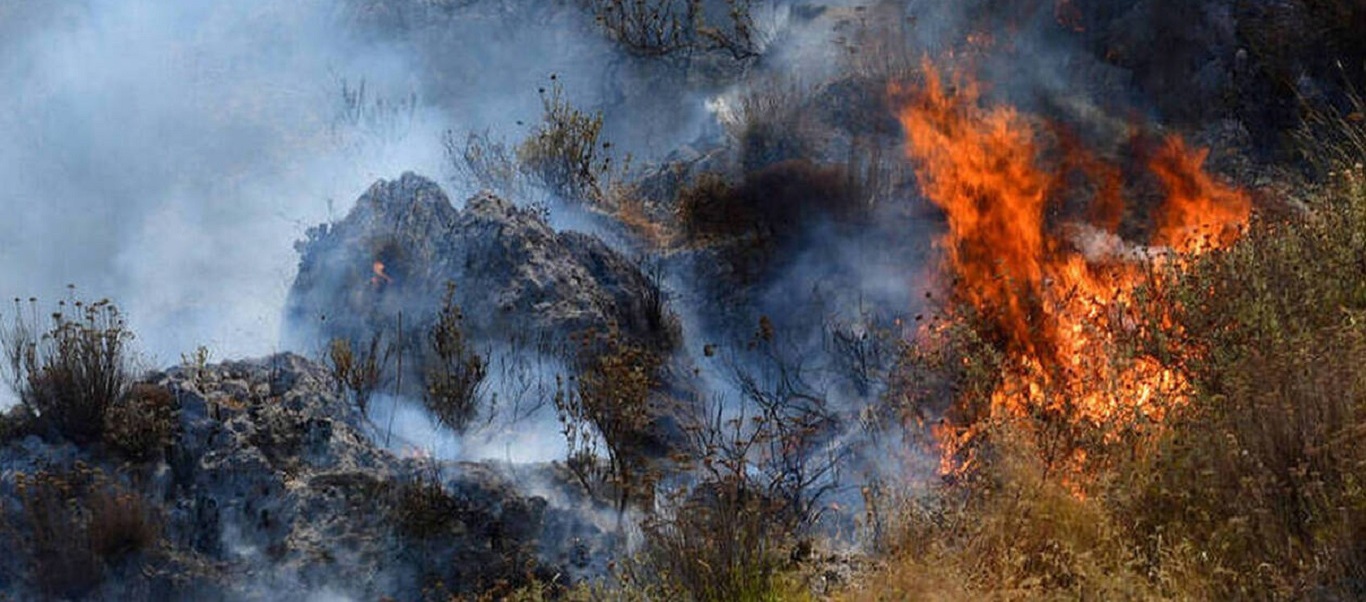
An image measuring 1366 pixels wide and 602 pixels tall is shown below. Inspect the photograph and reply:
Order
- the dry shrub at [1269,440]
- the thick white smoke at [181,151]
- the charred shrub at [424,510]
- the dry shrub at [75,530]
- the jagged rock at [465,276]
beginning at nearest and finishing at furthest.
→ the dry shrub at [1269,440], the dry shrub at [75,530], the charred shrub at [424,510], the jagged rock at [465,276], the thick white smoke at [181,151]

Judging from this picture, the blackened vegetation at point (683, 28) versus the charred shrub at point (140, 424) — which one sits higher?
the blackened vegetation at point (683, 28)

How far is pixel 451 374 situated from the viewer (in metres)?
9.05

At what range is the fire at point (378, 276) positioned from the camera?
10.0 metres

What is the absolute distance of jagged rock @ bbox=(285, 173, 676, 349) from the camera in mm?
9539

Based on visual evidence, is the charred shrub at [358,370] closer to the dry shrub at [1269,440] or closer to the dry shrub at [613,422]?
the dry shrub at [613,422]

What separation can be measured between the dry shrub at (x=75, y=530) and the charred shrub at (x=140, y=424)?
288mm

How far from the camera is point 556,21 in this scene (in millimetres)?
14500

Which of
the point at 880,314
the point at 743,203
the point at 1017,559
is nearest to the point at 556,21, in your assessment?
the point at 743,203

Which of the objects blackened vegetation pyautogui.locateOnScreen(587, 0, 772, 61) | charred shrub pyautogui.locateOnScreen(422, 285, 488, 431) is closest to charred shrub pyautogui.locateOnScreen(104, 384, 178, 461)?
charred shrub pyautogui.locateOnScreen(422, 285, 488, 431)

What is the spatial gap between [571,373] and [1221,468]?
4127 mm

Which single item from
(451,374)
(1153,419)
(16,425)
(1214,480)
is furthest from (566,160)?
(1214,480)

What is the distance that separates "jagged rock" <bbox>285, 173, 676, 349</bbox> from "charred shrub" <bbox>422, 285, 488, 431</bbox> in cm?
29

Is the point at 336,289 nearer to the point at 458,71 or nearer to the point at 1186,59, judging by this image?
the point at 458,71

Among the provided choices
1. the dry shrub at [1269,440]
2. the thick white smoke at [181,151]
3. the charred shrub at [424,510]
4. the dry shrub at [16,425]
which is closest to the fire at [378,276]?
the thick white smoke at [181,151]
